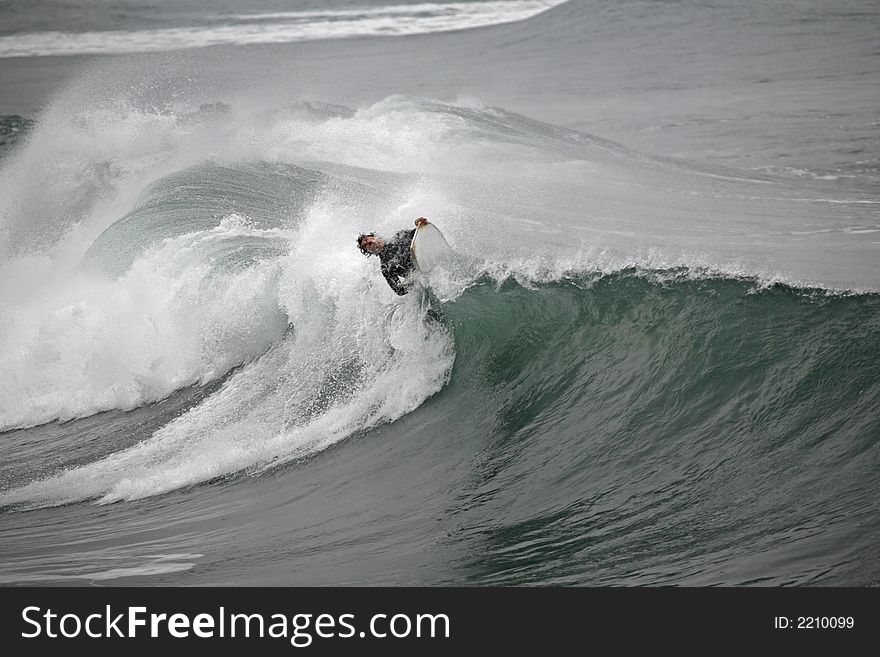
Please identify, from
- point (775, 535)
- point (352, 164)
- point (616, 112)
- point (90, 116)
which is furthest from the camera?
point (616, 112)

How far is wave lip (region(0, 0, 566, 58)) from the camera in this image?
34406mm

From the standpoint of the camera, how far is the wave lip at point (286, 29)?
1355 inches

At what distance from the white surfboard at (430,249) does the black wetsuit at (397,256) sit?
12 cm

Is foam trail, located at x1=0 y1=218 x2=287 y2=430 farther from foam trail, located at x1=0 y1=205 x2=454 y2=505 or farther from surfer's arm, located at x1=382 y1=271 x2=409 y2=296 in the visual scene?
surfer's arm, located at x1=382 y1=271 x2=409 y2=296

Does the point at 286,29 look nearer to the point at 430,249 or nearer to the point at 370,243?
the point at 430,249

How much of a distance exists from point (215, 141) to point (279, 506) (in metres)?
10.8

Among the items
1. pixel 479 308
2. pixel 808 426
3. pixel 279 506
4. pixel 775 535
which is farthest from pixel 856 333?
pixel 279 506

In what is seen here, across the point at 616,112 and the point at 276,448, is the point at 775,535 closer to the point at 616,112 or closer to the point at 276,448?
the point at 276,448

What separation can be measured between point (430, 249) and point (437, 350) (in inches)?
39.9

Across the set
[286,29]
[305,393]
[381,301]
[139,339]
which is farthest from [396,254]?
[286,29]

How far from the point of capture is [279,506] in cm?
711

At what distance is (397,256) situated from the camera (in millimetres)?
8148

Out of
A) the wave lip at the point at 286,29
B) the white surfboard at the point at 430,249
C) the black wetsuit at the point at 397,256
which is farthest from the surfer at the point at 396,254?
the wave lip at the point at 286,29

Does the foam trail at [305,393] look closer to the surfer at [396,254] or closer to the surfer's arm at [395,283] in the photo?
the surfer's arm at [395,283]
